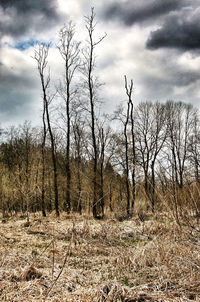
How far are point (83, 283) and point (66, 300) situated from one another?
29.5 inches

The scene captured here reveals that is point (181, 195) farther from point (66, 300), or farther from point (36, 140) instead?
point (36, 140)

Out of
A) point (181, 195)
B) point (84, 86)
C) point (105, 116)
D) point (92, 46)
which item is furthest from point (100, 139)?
point (181, 195)

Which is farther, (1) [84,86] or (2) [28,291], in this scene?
(1) [84,86]

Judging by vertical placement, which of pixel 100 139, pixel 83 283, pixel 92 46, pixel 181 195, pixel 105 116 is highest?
pixel 92 46

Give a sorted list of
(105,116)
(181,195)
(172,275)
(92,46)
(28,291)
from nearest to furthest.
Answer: (28,291)
(172,275)
(181,195)
(92,46)
(105,116)

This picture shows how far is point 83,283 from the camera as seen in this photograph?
3.37 m

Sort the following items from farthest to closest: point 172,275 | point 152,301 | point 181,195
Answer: point 181,195 < point 172,275 < point 152,301

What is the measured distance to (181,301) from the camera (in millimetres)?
2658

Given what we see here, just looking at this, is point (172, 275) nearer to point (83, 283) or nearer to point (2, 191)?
point (83, 283)

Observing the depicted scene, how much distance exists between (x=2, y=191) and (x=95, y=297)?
17.4m

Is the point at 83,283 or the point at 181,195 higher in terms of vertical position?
the point at 181,195

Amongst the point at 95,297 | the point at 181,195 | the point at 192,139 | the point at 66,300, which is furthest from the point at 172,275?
the point at 192,139

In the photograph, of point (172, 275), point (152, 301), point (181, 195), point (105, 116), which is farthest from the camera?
point (105, 116)

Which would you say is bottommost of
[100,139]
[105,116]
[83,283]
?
[83,283]
